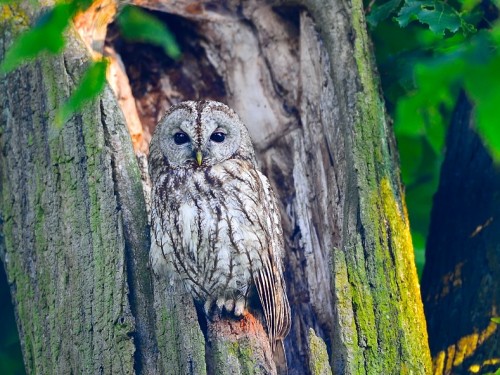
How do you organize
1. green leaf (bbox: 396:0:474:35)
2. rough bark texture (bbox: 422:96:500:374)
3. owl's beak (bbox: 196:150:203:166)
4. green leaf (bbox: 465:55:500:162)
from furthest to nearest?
owl's beak (bbox: 196:150:203:166) → rough bark texture (bbox: 422:96:500:374) → green leaf (bbox: 396:0:474:35) → green leaf (bbox: 465:55:500:162)

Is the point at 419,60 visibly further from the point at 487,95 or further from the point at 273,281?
the point at 487,95

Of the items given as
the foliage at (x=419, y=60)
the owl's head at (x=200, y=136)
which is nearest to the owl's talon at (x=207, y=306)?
the owl's head at (x=200, y=136)

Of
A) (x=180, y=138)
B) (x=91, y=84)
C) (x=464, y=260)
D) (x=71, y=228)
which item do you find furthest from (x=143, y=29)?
(x=464, y=260)

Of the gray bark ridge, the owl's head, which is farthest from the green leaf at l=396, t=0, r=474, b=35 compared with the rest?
the gray bark ridge

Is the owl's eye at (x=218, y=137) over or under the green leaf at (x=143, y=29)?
over

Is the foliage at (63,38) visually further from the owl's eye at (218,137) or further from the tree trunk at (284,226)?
the owl's eye at (218,137)

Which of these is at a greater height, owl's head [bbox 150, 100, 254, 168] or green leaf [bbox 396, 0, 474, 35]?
green leaf [bbox 396, 0, 474, 35]

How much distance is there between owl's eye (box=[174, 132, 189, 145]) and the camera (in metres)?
3.27

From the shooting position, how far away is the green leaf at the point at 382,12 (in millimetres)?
3297

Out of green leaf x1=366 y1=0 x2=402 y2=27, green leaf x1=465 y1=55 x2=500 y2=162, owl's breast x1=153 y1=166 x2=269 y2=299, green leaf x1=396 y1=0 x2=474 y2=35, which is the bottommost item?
green leaf x1=465 y1=55 x2=500 y2=162

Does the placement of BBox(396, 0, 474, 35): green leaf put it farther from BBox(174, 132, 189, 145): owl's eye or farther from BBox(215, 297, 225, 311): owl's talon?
BBox(215, 297, 225, 311): owl's talon

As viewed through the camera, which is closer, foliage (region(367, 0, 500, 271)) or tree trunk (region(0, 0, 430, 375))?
tree trunk (region(0, 0, 430, 375))

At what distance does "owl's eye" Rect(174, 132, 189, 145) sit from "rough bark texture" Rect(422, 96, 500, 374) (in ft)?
4.07

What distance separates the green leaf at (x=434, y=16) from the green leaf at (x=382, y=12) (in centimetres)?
18
